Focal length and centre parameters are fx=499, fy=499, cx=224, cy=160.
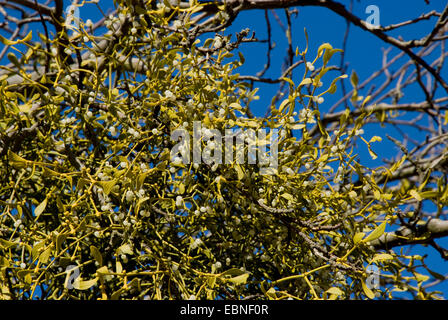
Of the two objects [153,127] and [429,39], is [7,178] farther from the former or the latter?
[429,39]

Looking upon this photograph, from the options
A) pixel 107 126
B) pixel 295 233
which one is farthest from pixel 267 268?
pixel 107 126

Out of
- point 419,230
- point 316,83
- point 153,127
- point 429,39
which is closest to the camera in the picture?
point 316,83

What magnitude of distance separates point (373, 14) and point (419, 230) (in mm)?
668

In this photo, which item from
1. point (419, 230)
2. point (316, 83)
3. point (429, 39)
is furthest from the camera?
point (429, 39)

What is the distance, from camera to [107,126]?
84 centimetres

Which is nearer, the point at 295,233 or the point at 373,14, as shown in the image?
the point at 295,233

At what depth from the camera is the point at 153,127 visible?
2.56ft

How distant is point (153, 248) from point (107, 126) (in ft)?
0.76

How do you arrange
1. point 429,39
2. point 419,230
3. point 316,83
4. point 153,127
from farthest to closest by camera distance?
point 429,39 → point 419,230 → point 153,127 → point 316,83

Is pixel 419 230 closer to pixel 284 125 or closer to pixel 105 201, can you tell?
pixel 284 125

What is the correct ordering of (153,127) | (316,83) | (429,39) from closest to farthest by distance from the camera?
(316,83) → (153,127) → (429,39)

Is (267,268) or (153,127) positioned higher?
(153,127)
